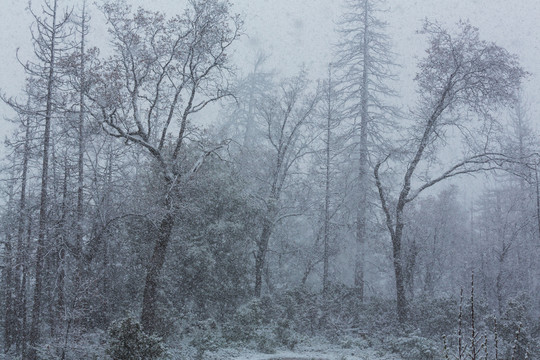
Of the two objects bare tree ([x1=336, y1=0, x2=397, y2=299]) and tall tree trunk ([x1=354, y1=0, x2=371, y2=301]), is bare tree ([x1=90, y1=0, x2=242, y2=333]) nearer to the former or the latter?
tall tree trunk ([x1=354, y1=0, x2=371, y2=301])

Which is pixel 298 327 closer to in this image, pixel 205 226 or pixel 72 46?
pixel 205 226

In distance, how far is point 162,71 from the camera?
15062mm

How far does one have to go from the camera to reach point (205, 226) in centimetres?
1845

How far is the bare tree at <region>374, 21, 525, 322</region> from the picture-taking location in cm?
1602

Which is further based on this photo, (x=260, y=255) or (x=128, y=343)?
(x=260, y=255)

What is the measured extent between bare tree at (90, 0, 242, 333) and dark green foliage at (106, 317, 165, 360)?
3.15 metres

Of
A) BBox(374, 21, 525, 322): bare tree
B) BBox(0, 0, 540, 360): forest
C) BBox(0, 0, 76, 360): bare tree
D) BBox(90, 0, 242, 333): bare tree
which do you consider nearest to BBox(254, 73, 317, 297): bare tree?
BBox(0, 0, 540, 360): forest

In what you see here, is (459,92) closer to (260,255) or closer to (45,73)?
(260,255)

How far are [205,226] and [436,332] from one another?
950 centimetres

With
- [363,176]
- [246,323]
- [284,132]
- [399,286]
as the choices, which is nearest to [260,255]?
[246,323]

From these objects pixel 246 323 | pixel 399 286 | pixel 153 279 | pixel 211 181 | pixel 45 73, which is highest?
pixel 45 73

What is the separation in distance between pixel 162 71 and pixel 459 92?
10.9 meters

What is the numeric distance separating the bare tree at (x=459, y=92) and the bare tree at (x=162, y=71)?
22.3 feet

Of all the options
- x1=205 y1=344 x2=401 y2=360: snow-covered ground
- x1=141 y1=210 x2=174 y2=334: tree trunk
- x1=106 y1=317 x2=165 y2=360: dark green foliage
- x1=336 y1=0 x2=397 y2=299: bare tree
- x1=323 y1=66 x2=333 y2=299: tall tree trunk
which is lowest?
x1=205 y1=344 x2=401 y2=360: snow-covered ground
